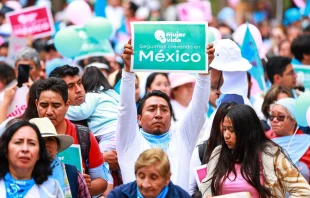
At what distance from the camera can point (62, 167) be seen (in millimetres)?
8039

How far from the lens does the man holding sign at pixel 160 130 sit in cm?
892

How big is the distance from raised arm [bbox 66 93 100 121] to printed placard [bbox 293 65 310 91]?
323 centimetres

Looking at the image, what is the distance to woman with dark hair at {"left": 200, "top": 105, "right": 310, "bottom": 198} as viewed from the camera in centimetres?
830

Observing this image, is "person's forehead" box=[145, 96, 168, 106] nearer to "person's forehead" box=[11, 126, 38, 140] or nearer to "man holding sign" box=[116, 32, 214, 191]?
"man holding sign" box=[116, 32, 214, 191]

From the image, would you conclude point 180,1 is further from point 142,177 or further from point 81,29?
point 142,177

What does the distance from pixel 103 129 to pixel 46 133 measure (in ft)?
6.93

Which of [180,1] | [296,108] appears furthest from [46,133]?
[180,1]

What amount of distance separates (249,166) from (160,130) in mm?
1051

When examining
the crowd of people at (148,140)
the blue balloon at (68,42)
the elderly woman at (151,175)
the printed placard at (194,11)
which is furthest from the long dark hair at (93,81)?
the printed placard at (194,11)

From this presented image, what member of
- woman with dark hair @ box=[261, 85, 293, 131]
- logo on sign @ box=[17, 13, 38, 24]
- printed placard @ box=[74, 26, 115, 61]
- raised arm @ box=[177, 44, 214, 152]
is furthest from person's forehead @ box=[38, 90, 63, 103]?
logo on sign @ box=[17, 13, 38, 24]

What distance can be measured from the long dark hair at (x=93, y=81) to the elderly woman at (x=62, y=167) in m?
2.33

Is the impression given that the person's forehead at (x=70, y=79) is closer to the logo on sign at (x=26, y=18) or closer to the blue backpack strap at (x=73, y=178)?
the blue backpack strap at (x=73, y=178)

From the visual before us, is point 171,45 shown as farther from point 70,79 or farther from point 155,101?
point 70,79

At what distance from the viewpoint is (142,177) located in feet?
24.5
